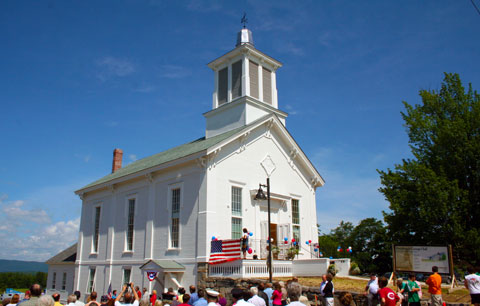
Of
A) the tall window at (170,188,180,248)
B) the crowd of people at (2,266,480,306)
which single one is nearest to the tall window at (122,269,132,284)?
the tall window at (170,188,180,248)

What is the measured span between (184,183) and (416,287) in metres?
13.1

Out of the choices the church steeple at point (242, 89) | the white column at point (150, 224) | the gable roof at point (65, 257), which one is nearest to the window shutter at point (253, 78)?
the church steeple at point (242, 89)

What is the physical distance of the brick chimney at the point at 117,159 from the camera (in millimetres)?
36375

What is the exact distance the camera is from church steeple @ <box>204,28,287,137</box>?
2536 centimetres

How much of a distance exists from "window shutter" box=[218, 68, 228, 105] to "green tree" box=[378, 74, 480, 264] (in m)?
13.1

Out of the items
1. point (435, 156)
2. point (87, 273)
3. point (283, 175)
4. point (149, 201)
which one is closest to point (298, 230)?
point (283, 175)

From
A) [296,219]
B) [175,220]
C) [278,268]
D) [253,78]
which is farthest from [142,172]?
[278,268]

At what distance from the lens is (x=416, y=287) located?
40.4 ft

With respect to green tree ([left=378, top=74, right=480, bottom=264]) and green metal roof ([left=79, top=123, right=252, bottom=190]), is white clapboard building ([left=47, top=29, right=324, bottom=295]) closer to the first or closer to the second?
green metal roof ([left=79, top=123, right=252, bottom=190])

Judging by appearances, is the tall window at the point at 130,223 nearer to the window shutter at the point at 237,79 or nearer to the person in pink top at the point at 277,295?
the window shutter at the point at 237,79

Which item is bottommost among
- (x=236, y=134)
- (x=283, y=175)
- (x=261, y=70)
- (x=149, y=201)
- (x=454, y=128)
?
(x=149, y=201)

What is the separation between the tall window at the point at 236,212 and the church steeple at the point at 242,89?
476 centimetres

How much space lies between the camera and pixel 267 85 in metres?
27.3

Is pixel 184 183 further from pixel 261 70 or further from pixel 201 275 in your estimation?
pixel 261 70
